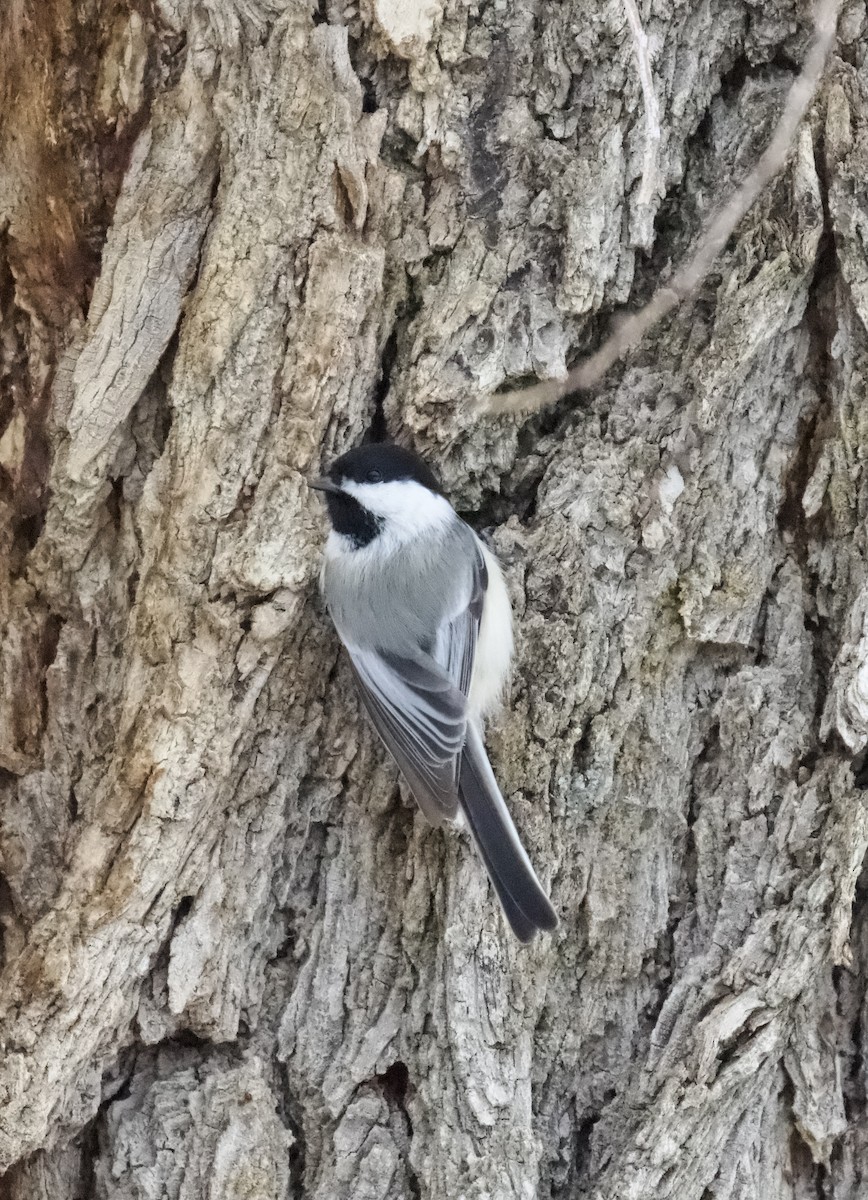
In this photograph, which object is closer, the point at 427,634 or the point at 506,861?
the point at 506,861

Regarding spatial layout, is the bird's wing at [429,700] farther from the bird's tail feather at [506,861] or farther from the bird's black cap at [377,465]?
the bird's black cap at [377,465]

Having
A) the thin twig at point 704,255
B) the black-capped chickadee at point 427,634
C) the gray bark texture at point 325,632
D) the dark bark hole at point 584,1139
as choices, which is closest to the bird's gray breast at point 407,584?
the black-capped chickadee at point 427,634

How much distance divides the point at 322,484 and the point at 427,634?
356 millimetres

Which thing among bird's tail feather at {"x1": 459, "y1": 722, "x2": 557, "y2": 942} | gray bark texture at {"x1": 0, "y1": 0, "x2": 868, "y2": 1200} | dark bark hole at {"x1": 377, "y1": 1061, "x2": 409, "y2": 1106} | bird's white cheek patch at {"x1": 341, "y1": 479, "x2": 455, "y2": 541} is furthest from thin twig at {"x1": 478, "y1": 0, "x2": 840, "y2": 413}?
dark bark hole at {"x1": 377, "y1": 1061, "x2": 409, "y2": 1106}

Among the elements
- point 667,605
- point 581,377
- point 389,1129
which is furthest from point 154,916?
point 581,377

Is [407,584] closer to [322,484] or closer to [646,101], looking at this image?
[322,484]

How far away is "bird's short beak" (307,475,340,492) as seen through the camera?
59.3 inches

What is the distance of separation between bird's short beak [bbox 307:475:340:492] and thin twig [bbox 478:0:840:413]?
23cm

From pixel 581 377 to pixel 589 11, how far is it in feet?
1.53

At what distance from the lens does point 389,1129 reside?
1.42 meters

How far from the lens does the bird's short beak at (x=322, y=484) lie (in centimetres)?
151

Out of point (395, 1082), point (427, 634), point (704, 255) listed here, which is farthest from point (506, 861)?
point (704, 255)

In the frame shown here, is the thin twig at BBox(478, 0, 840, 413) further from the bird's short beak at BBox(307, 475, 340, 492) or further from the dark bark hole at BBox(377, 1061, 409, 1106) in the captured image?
the dark bark hole at BBox(377, 1061, 409, 1106)

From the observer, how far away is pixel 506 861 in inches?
56.7
